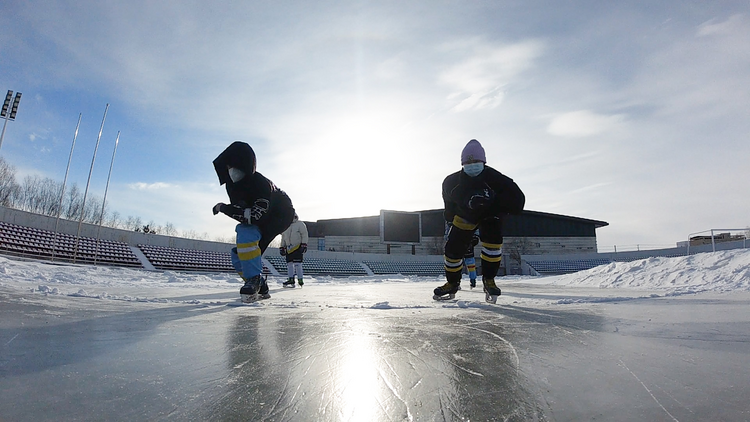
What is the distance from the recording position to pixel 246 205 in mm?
3381

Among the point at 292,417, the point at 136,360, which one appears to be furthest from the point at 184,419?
the point at 136,360

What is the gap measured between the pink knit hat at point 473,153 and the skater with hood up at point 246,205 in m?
1.90

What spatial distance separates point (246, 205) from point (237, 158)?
1.42 ft

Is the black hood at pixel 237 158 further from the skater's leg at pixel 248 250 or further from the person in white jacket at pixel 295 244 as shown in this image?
the person in white jacket at pixel 295 244

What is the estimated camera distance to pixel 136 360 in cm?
120

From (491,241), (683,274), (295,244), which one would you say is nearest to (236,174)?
(491,241)

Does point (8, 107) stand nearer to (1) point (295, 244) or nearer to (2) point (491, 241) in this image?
(1) point (295, 244)

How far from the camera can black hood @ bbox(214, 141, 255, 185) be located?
132 inches

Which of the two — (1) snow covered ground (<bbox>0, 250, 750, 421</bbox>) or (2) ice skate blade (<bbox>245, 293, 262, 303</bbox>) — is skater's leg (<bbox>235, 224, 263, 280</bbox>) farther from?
(1) snow covered ground (<bbox>0, 250, 750, 421</bbox>)

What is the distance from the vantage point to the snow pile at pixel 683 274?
520 cm

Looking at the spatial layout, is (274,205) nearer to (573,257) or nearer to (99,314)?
(99,314)

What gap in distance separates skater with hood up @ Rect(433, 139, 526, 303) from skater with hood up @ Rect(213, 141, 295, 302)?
5.69 ft

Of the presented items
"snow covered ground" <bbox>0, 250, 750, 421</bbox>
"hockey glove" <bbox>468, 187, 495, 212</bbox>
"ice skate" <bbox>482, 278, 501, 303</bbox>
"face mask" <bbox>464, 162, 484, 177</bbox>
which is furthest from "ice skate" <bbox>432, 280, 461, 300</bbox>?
"snow covered ground" <bbox>0, 250, 750, 421</bbox>

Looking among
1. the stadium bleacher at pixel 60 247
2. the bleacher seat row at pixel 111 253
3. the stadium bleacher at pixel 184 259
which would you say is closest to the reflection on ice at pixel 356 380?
the bleacher seat row at pixel 111 253
